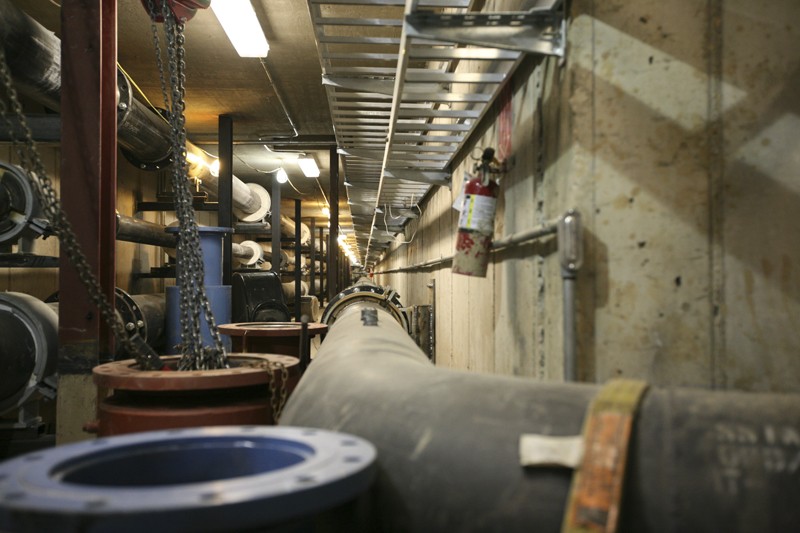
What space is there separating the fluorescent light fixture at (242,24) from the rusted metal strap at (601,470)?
164 inches

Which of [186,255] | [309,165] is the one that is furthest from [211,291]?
[309,165]

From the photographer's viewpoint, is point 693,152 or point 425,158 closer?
point 693,152

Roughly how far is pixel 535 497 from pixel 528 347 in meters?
1.34

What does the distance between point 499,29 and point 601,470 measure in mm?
1508

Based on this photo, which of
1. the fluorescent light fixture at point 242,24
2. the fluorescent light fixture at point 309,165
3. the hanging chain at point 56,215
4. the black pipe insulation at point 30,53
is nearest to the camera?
the hanging chain at point 56,215

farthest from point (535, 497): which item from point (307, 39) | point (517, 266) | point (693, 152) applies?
point (307, 39)

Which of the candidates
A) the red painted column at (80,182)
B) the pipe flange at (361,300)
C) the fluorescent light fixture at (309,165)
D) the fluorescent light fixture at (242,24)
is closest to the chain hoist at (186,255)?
the red painted column at (80,182)

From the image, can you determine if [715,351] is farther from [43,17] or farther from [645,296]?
[43,17]

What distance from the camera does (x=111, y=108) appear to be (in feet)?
11.3

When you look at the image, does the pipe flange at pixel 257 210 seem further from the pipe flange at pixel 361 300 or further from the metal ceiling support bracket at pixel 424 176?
the metal ceiling support bracket at pixel 424 176

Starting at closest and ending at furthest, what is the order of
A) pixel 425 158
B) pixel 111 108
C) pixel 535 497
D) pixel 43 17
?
pixel 535 497
pixel 111 108
pixel 425 158
pixel 43 17

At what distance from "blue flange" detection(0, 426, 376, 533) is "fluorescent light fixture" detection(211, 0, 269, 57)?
3.83 meters

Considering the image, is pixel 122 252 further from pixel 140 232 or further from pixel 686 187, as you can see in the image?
pixel 686 187

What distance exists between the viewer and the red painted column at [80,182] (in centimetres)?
323
